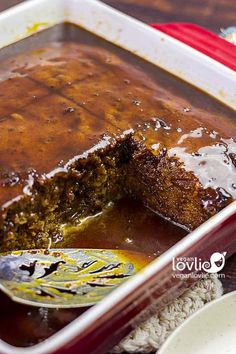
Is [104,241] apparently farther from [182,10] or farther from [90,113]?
[182,10]

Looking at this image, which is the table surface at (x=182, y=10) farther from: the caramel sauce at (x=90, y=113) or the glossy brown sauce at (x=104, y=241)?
the glossy brown sauce at (x=104, y=241)

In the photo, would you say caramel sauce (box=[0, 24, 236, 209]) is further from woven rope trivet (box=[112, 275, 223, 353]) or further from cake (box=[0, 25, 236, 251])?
→ woven rope trivet (box=[112, 275, 223, 353])

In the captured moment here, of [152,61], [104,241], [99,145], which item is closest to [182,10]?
[152,61]

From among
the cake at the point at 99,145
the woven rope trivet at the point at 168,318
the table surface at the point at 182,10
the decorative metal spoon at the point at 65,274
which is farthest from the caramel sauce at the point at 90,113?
the table surface at the point at 182,10

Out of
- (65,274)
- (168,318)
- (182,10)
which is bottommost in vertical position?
(168,318)

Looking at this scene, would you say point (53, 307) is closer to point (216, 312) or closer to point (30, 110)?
point (216, 312)

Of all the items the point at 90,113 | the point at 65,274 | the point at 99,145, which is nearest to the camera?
the point at 65,274

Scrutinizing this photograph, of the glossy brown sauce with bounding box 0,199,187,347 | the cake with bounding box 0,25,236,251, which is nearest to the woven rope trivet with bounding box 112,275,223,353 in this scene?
the glossy brown sauce with bounding box 0,199,187,347
